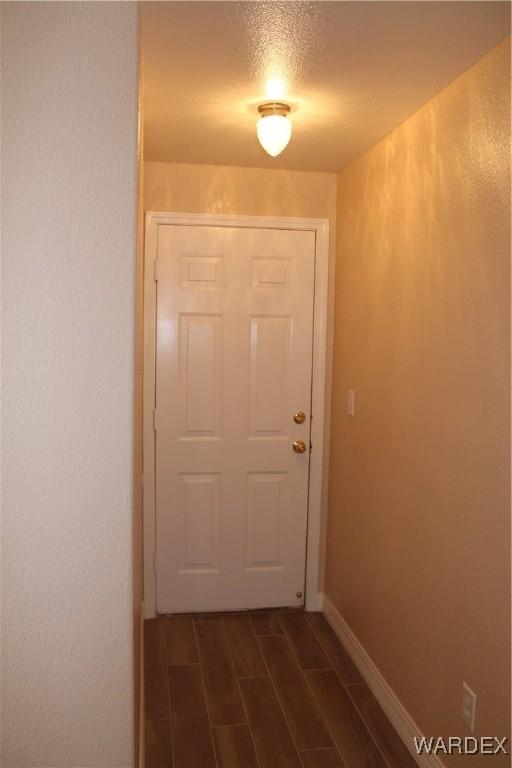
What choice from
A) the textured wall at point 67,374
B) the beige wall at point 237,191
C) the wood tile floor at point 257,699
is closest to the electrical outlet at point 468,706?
the wood tile floor at point 257,699

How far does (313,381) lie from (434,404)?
129cm

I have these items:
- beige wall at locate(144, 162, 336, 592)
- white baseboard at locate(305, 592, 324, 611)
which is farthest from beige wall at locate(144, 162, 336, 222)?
white baseboard at locate(305, 592, 324, 611)

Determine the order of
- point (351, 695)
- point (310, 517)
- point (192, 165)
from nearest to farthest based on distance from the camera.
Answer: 1. point (351, 695)
2. point (192, 165)
3. point (310, 517)

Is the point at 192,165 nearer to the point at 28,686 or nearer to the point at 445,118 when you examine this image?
the point at 445,118

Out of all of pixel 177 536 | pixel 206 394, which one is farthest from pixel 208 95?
pixel 177 536

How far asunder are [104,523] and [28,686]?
1.37ft

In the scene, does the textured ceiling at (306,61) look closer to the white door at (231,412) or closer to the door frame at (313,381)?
the door frame at (313,381)

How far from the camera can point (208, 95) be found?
2.37 m

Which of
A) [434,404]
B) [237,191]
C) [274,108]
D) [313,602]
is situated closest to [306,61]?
[274,108]

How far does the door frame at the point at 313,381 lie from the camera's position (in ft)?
11.2

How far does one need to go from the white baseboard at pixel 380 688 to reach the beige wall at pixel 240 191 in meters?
1.45

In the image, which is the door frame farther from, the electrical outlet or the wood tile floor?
the electrical outlet

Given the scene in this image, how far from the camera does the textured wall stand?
4.94ft

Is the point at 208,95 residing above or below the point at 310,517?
above
